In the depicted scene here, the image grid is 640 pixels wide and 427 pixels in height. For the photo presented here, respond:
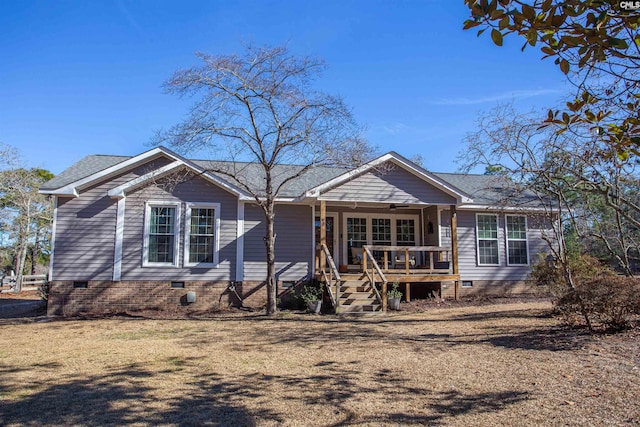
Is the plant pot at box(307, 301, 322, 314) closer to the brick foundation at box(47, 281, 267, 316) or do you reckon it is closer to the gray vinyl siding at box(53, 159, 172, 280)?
the brick foundation at box(47, 281, 267, 316)

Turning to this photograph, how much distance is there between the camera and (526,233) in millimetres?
16688

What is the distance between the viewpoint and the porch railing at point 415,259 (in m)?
14.1

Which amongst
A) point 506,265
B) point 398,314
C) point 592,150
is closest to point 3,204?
point 398,314

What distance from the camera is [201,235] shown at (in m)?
14.0

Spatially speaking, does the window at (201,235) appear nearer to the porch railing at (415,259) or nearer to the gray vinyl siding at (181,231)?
the gray vinyl siding at (181,231)

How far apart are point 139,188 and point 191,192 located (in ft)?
4.95

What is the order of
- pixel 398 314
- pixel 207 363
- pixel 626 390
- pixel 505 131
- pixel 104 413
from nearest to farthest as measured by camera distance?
pixel 104 413
pixel 626 390
pixel 207 363
pixel 505 131
pixel 398 314

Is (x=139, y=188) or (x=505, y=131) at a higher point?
(x=505, y=131)

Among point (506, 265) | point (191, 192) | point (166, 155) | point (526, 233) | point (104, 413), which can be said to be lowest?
point (104, 413)

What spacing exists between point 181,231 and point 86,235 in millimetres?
2662

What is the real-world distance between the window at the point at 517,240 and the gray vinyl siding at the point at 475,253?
150 mm

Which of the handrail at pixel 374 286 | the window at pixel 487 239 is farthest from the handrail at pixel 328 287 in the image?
the window at pixel 487 239

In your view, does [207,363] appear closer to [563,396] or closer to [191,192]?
[563,396]

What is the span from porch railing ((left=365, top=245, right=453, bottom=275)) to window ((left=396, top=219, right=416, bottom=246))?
0.44 m
